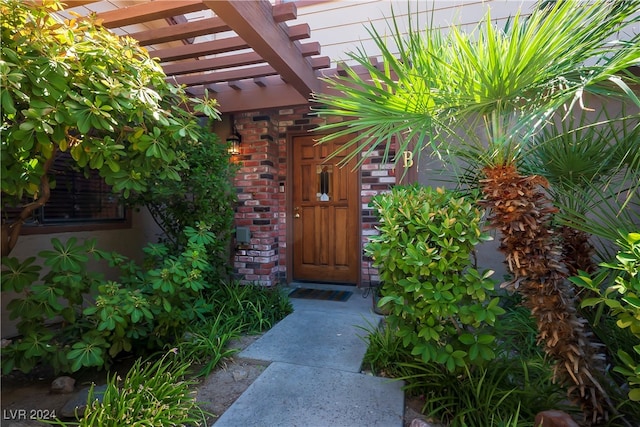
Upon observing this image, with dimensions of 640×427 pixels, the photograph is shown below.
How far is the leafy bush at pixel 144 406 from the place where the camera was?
1.54m

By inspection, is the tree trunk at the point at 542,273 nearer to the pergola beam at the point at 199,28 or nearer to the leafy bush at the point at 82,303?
the pergola beam at the point at 199,28

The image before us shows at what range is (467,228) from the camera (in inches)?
72.1

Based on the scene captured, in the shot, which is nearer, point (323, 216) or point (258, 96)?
point (258, 96)

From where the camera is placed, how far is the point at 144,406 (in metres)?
1.67

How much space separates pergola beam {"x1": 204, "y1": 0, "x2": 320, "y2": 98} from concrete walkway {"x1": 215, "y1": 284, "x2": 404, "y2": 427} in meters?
2.26

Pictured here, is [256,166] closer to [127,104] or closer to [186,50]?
[186,50]

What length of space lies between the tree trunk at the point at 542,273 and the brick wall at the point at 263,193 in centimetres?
241

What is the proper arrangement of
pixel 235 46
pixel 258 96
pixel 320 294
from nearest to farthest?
pixel 235 46, pixel 258 96, pixel 320 294

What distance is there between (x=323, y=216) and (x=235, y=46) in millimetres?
2283

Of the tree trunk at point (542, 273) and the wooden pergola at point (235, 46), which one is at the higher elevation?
the wooden pergola at point (235, 46)

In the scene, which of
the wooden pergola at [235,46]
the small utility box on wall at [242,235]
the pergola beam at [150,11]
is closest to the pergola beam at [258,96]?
the wooden pergola at [235,46]

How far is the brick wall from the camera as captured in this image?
157 inches

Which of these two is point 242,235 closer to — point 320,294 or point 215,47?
point 320,294

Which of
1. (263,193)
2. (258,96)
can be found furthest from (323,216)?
(258,96)
